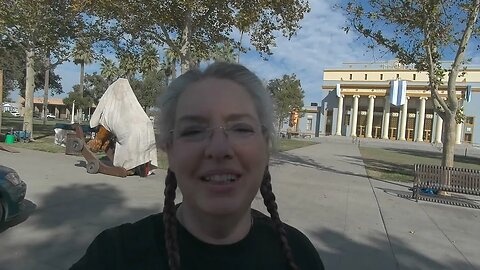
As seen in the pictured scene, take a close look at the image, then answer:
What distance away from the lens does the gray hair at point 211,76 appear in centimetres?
144

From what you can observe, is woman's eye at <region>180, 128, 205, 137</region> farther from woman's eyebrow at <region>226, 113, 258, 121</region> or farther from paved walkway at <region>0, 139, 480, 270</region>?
paved walkway at <region>0, 139, 480, 270</region>

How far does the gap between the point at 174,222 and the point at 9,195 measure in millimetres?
4703

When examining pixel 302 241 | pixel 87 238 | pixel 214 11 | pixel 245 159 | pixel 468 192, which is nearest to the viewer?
pixel 245 159

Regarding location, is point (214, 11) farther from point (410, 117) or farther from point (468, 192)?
point (410, 117)

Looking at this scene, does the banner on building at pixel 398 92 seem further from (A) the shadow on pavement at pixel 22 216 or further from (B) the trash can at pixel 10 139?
(A) the shadow on pavement at pixel 22 216

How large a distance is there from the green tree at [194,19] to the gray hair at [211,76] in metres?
11.0

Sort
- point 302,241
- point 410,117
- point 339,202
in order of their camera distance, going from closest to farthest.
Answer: point 302,241 < point 339,202 < point 410,117

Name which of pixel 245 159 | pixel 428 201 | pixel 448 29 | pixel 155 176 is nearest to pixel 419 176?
pixel 428 201

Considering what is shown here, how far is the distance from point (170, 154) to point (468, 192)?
32.0ft

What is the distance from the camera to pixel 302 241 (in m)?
1.60

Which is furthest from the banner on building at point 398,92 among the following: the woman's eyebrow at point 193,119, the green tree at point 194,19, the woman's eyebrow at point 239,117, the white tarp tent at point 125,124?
the woman's eyebrow at point 193,119

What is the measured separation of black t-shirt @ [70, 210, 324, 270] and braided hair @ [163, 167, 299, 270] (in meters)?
0.03

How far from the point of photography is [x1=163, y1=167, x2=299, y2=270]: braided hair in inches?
51.9

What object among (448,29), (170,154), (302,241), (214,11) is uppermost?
(214,11)
